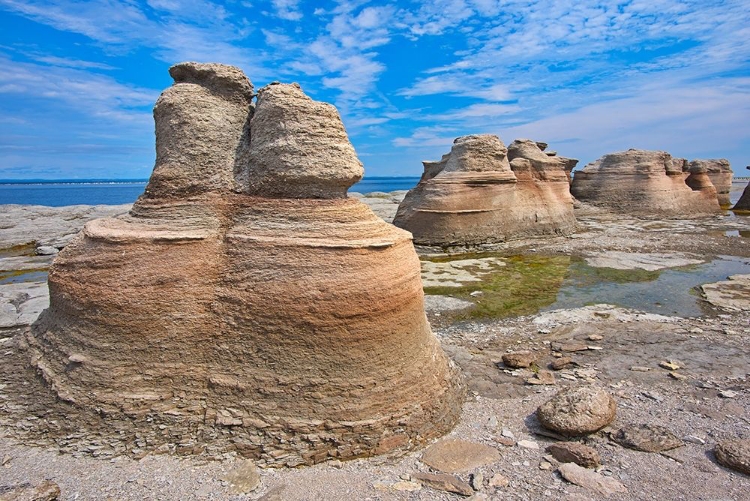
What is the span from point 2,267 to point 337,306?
575 inches

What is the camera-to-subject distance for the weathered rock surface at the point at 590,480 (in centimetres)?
399

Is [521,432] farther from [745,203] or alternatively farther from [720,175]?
[720,175]

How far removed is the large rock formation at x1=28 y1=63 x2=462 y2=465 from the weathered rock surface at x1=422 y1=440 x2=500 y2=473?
0.67 feet

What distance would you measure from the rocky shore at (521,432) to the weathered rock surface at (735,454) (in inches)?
0.6

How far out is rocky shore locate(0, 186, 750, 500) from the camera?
398 cm

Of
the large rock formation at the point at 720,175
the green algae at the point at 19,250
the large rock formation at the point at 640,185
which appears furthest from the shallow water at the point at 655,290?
the large rock formation at the point at 720,175

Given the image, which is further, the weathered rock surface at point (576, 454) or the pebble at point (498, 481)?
the weathered rock surface at point (576, 454)

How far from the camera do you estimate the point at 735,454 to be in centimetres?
429

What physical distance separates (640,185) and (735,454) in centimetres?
2472

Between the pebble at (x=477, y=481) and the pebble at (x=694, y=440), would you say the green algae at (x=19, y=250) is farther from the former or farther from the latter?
the pebble at (x=694, y=440)

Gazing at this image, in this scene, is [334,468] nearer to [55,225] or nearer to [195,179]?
[195,179]

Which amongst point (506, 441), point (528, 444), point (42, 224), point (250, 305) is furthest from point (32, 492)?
point (42, 224)

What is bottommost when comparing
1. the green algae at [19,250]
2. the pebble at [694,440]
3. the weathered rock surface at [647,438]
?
the green algae at [19,250]

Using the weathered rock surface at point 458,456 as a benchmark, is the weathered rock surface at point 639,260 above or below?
above
